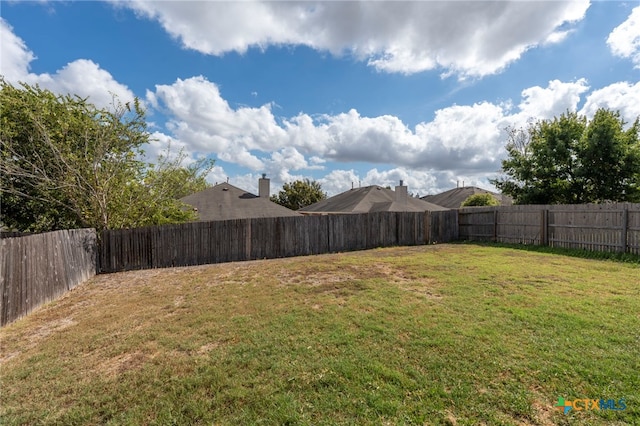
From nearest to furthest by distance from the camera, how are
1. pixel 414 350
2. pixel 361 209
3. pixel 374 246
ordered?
pixel 414 350 < pixel 374 246 < pixel 361 209

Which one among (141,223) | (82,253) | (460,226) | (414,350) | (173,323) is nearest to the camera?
(414,350)

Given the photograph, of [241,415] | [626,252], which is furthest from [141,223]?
[626,252]

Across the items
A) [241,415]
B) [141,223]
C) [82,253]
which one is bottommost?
[241,415]

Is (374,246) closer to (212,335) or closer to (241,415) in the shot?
(212,335)

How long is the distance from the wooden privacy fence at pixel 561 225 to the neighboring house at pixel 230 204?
10092mm

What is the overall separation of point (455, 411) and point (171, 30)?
35.3 ft

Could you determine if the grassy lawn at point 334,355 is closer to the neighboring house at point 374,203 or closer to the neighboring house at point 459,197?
the neighboring house at point 374,203

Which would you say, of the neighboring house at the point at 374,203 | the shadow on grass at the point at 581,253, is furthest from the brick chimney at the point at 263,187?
the shadow on grass at the point at 581,253

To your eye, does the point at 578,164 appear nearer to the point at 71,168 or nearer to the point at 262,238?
the point at 262,238

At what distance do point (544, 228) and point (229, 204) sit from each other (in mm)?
14755

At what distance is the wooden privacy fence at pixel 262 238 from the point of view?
8.82m

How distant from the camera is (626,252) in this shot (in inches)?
339

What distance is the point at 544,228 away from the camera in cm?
1088

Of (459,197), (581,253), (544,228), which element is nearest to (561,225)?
(544,228)
